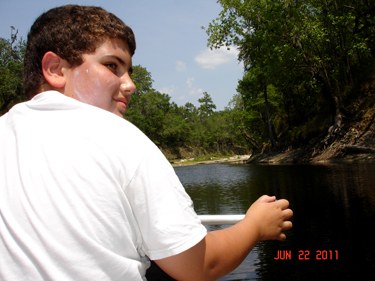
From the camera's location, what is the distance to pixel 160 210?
2.24 feet

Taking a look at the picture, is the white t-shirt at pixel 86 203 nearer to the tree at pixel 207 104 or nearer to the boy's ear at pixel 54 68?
the boy's ear at pixel 54 68

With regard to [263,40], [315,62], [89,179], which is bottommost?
[89,179]

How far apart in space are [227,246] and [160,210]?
0.28 m

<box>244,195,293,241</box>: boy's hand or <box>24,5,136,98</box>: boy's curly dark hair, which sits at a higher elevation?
<box>24,5,136,98</box>: boy's curly dark hair

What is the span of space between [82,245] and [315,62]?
55.6ft

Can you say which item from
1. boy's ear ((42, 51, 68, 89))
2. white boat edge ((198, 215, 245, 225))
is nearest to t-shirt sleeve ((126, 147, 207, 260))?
boy's ear ((42, 51, 68, 89))

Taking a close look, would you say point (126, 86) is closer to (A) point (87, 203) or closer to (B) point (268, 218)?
(A) point (87, 203)

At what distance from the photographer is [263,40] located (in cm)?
1638

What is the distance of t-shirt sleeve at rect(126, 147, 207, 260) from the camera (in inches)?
26.7

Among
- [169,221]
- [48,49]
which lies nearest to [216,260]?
[169,221]

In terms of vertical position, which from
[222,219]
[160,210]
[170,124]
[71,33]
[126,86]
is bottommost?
[222,219]

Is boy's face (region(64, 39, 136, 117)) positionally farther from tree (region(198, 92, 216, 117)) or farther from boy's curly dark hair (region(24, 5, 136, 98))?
tree (region(198, 92, 216, 117))

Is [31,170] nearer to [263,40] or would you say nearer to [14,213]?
[14,213]

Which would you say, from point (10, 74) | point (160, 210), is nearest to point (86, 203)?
point (160, 210)
